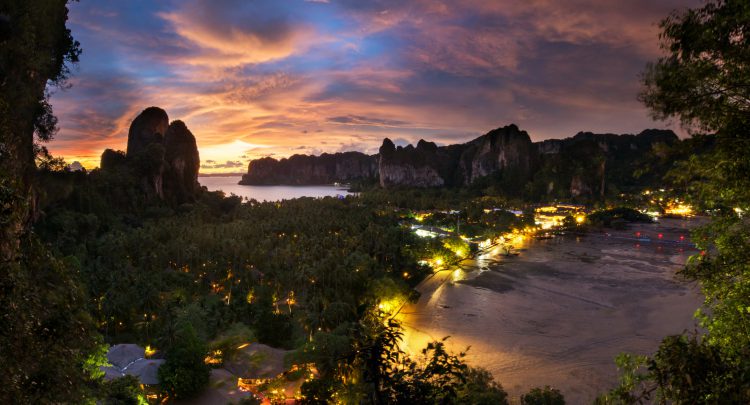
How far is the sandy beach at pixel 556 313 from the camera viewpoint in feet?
110

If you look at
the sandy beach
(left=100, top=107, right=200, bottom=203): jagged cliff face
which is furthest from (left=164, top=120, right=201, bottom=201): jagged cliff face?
the sandy beach

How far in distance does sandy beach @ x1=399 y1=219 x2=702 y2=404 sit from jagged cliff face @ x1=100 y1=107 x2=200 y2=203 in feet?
293

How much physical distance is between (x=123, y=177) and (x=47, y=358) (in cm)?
11095

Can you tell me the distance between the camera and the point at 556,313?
46.3 m

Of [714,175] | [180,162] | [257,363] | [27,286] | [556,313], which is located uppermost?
[180,162]

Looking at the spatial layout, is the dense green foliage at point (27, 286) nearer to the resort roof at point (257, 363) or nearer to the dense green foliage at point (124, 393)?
the dense green foliage at point (124, 393)

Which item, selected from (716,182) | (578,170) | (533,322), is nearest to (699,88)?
(716,182)

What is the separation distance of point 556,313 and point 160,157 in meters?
111

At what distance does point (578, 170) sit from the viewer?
603 ft

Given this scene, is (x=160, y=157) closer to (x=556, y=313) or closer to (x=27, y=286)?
(x=556, y=313)

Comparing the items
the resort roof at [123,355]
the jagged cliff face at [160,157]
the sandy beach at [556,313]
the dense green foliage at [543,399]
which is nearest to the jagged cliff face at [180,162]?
the jagged cliff face at [160,157]

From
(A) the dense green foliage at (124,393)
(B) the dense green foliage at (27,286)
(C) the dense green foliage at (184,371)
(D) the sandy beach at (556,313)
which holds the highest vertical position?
(B) the dense green foliage at (27,286)

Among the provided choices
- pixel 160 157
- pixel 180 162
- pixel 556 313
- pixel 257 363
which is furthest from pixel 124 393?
pixel 180 162

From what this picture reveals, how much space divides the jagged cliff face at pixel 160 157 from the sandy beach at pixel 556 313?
8934 centimetres
